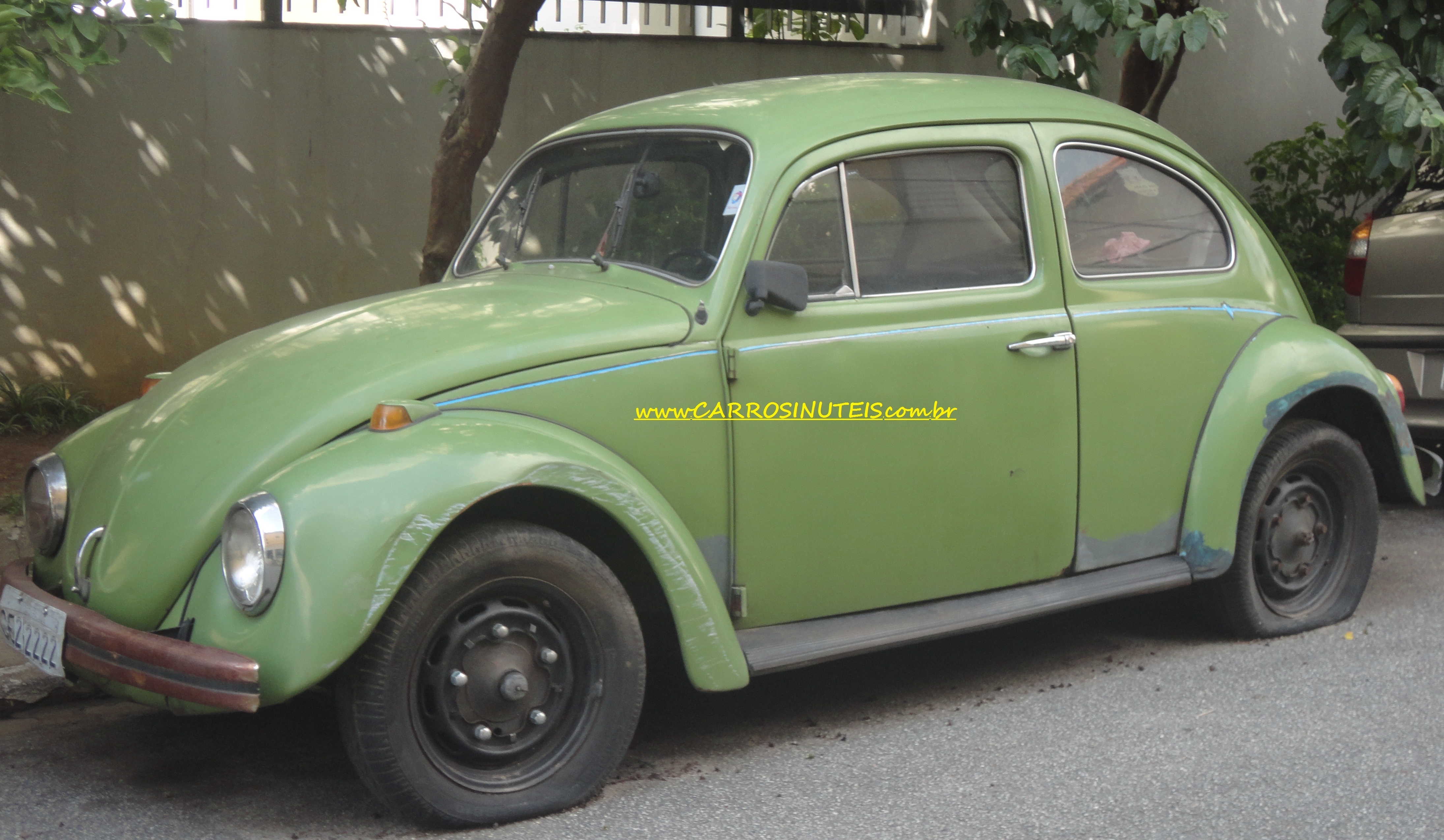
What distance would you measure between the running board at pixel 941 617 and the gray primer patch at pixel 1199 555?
0.9 inches

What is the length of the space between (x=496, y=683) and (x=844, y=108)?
1980 mm

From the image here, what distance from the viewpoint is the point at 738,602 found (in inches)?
142

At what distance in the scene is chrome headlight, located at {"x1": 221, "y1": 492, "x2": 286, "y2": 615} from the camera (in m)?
2.93

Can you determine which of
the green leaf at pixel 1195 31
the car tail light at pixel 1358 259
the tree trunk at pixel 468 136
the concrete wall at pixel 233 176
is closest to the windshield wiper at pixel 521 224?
the tree trunk at pixel 468 136

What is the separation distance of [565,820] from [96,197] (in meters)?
5.68

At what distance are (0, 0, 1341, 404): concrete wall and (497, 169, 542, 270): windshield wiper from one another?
393 centimetres

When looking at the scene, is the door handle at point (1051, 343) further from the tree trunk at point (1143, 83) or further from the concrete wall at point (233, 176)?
the concrete wall at point (233, 176)

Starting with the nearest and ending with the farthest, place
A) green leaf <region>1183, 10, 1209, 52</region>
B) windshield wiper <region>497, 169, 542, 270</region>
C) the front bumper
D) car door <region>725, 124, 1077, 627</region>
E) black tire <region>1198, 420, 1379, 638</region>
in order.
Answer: the front bumper
car door <region>725, 124, 1077, 627</region>
windshield wiper <region>497, 169, 542, 270</region>
black tire <region>1198, 420, 1379, 638</region>
green leaf <region>1183, 10, 1209, 52</region>

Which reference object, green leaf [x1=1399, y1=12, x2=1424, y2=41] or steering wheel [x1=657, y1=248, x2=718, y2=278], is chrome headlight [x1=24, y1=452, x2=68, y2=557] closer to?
steering wheel [x1=657, y1=248, x2=718, y2=278]

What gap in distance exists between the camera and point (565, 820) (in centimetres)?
330

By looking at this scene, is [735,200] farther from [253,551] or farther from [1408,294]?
[1408,294]

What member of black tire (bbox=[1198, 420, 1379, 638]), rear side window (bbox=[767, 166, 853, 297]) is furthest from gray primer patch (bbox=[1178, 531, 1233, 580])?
rear side window (bbox=[767, 166, 853, 297])

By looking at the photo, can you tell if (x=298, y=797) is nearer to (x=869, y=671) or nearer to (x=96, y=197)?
(x=869, y=671)

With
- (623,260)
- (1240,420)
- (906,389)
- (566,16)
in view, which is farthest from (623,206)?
(566,16)
